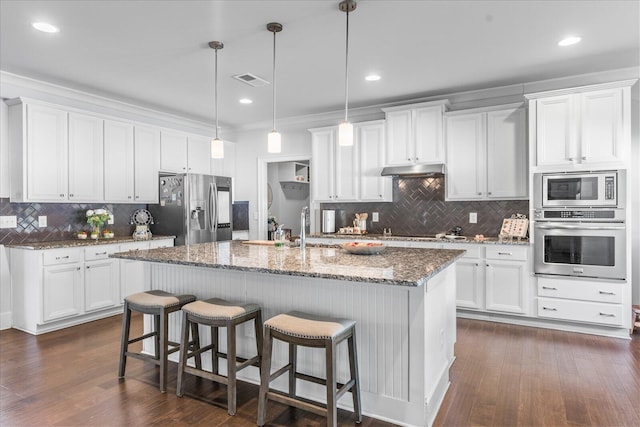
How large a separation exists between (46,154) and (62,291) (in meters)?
1.43

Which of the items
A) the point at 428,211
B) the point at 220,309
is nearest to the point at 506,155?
the point at 428,211

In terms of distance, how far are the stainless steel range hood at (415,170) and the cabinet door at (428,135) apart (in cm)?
7

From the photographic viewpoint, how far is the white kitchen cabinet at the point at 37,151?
13.1 feet

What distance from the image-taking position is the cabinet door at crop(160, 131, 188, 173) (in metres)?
5.41

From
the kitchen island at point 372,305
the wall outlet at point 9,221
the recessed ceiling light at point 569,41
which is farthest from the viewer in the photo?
the wall outlet at point 9,221

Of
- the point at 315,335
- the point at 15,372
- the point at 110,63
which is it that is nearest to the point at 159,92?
the point at 110,63

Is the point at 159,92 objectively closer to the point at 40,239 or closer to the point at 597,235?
the point at 40,239

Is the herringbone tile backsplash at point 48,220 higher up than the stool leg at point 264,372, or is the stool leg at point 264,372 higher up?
the herringbone tile backsplash at point 48,220

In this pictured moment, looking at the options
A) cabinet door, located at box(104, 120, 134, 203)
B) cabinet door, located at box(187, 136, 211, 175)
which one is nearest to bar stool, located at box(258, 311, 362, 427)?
cabinet door, located at box(104, 120, 134, 203)

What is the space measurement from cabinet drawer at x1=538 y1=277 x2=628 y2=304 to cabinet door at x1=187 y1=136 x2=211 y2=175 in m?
4.66

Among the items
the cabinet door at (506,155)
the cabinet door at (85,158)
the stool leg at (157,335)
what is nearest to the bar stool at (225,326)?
the stool leg at (157,335)

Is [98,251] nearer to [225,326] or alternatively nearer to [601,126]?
[225,326]

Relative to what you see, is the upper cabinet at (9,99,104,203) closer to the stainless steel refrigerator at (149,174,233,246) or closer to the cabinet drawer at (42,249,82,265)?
the cabinet drawer at (42,249,82,265)

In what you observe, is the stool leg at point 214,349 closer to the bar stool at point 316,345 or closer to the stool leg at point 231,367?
the stool leg at point 231,367
